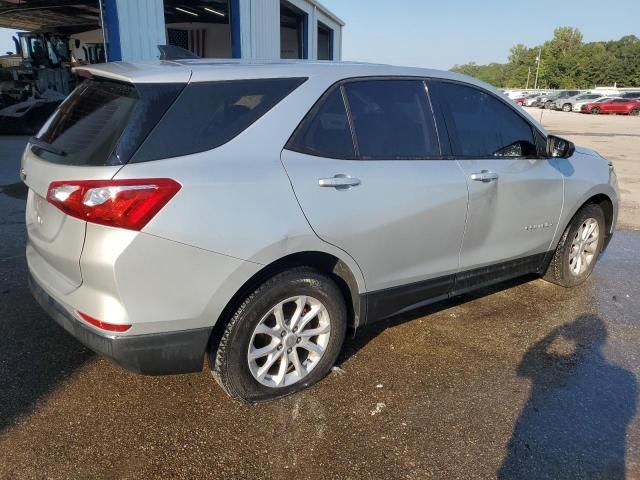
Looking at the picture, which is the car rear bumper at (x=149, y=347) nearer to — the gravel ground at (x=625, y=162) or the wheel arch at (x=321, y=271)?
the wheel arch at (x=321, y=271)

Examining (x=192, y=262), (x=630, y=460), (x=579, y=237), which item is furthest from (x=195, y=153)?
(x=579, y=237)

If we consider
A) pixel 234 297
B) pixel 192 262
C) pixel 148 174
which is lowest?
pixel 234 297

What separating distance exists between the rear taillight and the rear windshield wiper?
393 mm

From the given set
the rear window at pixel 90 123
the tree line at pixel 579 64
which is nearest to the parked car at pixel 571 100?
the tree line at pixel 579 64

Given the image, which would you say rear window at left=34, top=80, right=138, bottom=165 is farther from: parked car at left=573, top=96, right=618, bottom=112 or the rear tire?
parked car at left=573, top=96, right=618, bottom=112

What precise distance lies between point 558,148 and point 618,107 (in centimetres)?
4170

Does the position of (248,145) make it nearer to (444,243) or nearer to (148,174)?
(148,174)

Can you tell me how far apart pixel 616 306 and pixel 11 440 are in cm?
420

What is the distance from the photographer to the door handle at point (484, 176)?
3252 mm

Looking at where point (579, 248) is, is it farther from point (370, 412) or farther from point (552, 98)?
point (552, 98)

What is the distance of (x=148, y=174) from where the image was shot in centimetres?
215

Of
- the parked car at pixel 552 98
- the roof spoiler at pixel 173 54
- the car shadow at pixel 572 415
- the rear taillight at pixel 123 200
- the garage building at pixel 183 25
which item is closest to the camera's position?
the rear taillight at pixel 123 200

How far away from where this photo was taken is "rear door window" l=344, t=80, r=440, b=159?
2848 mm

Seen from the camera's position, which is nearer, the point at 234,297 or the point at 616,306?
the point at 234,297
